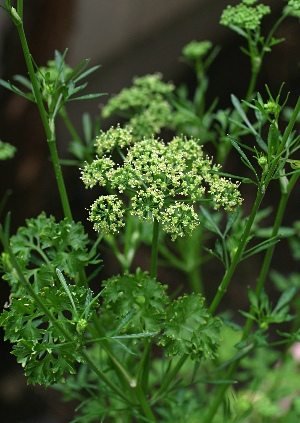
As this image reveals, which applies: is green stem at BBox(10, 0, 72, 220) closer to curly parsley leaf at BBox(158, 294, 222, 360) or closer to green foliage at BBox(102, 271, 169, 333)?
green foliage at BBox(102, 271, 169, 333)

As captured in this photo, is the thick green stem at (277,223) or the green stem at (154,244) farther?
the thick green stem at (277,223)

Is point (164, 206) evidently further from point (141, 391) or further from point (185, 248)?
point (185, 248)

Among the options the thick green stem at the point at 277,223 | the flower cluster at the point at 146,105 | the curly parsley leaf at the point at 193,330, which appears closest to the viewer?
the curly parsley leaf at the point at 193,330

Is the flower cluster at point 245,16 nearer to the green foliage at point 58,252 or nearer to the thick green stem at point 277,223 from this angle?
the thick green stem at point 277,223

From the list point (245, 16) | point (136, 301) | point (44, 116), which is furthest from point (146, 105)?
point (136, 301)

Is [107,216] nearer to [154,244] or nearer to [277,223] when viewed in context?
[154,244]

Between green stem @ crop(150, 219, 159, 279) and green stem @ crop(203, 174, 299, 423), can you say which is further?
green stem @ crop(203, 174, 299, 423)

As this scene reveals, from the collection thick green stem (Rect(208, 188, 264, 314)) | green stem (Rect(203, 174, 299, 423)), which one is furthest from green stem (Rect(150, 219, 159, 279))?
green stem (Rect(203, 174, 299, 423))

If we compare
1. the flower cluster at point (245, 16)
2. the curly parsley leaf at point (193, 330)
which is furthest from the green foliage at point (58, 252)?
the flower cluster at point (245, 16)

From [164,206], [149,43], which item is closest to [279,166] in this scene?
[164,206]

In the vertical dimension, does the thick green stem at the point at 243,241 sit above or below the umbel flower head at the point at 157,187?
below

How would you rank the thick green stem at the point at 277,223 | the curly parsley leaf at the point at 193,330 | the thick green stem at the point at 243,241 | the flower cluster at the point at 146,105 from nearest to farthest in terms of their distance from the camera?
the thick green stem at the point at 243,241
the curly parsley leaf at the point at 193,330
the thick green stem at the point at 277,223
the flower cluster at the point at 146,105
